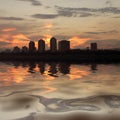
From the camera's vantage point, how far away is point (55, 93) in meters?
9.02

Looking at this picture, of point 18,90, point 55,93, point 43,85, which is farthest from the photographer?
point 43,85

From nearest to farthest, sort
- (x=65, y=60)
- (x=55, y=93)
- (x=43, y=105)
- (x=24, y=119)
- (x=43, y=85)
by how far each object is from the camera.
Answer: (x=24, y=119) < (x=43, y=105) < (x=55, y=93) < (x=43, y=85) < (x=65, y=60)

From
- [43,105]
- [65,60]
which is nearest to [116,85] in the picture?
[43,105]

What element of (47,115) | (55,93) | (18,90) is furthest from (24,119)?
(18,90)

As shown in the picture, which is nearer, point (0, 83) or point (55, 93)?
point (55, 93)

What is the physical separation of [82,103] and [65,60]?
23.0 m

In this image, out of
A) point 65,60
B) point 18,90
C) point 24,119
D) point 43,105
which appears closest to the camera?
point 24,119

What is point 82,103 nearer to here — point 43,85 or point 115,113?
point 115,113

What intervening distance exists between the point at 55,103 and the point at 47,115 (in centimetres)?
115

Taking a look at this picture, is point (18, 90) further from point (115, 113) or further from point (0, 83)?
point (115, 113)

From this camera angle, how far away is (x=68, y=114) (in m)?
6.63

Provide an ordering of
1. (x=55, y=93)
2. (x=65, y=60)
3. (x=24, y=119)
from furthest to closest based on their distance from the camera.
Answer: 1. (x=65, y=60)
2. (x=55, y=93)
3. (x=24, y=119)

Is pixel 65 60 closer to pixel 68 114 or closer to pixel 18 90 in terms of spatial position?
pixel 18 90

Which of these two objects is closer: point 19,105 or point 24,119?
point 24,119
